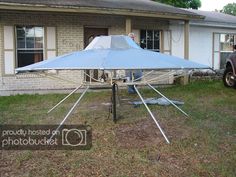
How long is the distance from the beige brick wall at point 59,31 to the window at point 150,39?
133 cm

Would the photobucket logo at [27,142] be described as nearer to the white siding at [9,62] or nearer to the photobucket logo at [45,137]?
the photobucket logo at [45,137]

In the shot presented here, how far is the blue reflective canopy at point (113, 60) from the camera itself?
589cm

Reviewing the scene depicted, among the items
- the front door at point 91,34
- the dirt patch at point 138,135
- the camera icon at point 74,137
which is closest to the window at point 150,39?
the front door at point 91,34

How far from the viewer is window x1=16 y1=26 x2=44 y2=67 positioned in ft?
41.5

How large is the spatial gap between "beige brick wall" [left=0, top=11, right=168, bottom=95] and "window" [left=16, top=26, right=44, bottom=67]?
0.90ft

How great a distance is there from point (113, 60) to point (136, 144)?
4.64 ft

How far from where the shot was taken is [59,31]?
13180 mm

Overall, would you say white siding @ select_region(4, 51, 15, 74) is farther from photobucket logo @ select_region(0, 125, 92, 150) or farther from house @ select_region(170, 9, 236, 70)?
house @ select_region(170, 9, 236, 70)

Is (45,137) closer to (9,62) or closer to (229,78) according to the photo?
(9,62)

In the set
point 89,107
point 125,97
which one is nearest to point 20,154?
point 89,107

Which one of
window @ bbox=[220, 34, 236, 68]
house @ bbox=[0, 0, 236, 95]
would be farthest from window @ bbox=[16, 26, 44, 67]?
window @ bbox=[220, 34, 236, 68]

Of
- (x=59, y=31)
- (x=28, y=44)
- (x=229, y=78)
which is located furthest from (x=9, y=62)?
(x=229, y=78)

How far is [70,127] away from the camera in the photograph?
6.75m

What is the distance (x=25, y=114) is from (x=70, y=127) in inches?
72.5
